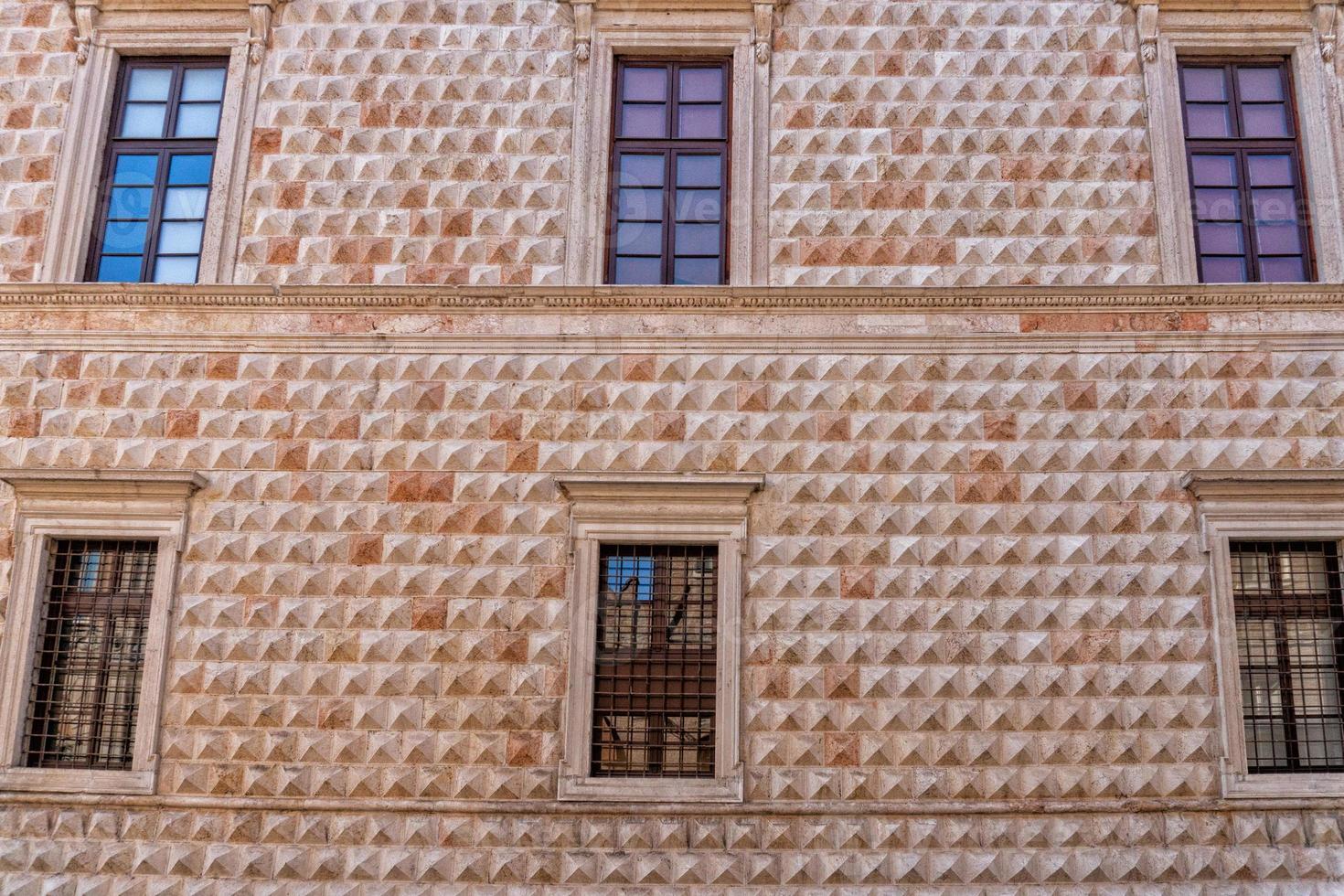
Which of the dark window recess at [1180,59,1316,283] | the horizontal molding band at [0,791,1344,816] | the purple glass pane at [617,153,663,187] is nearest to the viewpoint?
the horizontal molding band at [0,791,1344,816]

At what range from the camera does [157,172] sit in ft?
33.8

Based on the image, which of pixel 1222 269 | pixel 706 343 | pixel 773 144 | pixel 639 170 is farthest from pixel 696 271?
pixel 1222 269

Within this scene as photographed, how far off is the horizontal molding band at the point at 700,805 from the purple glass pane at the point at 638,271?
361 centimetres

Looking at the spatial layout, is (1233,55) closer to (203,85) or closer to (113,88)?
(203,85)

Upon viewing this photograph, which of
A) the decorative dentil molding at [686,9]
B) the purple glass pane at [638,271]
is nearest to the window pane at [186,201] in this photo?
the decorative dentil molding at [686,9]

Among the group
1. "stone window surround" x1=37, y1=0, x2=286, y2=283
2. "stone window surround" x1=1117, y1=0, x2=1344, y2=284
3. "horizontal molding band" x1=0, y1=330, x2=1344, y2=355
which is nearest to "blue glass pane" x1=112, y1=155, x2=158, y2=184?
"stone window surround" x1=37, y1=0, x2=286, y2=283

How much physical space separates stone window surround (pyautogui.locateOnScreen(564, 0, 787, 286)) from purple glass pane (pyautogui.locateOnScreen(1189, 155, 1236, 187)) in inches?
122

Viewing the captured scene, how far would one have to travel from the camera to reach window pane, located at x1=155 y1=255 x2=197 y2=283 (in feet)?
33.0

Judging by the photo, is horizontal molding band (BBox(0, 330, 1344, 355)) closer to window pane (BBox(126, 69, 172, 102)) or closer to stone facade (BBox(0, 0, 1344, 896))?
stone facade (BBox(0, 0, 1344, 896))

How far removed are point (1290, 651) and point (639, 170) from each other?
5.53 meters

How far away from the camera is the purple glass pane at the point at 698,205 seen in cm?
1012

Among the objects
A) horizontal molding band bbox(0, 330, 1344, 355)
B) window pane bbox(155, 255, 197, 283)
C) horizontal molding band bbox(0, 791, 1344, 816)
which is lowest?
horizontal molding band bbox(0, 791, 1344, 816)

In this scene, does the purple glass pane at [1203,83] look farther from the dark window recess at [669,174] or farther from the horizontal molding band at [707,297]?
the dark window recess at [669,174]

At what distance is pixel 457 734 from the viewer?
9.09 m
